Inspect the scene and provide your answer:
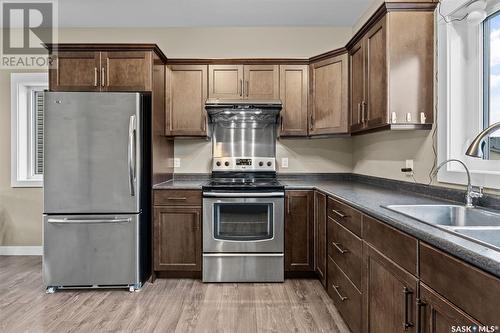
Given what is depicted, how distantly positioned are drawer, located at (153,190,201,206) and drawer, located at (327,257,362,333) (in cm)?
135

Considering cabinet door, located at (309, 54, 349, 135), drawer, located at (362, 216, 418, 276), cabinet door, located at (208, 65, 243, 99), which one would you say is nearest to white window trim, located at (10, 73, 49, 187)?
cabinet door, located at (208, 65, 243, 99)

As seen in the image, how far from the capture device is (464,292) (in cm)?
97

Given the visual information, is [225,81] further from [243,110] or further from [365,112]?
[365,112]


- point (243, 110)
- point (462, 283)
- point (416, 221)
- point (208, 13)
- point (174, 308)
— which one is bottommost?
point (174, 308)

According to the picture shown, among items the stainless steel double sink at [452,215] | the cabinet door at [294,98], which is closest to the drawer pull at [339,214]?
the stainless steel double sink at [452,215]

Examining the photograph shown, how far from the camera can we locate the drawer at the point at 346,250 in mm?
1938

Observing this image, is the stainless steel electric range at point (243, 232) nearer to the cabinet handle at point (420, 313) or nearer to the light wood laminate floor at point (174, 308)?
the light wood laminate floor at point (174, 308)

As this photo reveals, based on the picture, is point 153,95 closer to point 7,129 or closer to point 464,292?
point 7,129

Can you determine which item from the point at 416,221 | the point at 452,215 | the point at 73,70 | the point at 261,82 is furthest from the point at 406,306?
the point at 73,70

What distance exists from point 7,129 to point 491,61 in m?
4.81

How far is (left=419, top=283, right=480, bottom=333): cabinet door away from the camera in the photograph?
99 centimetres

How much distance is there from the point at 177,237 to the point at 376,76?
227 centimetres

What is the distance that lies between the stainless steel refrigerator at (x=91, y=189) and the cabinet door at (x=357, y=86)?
1955 mm

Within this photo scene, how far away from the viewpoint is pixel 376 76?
239cm
